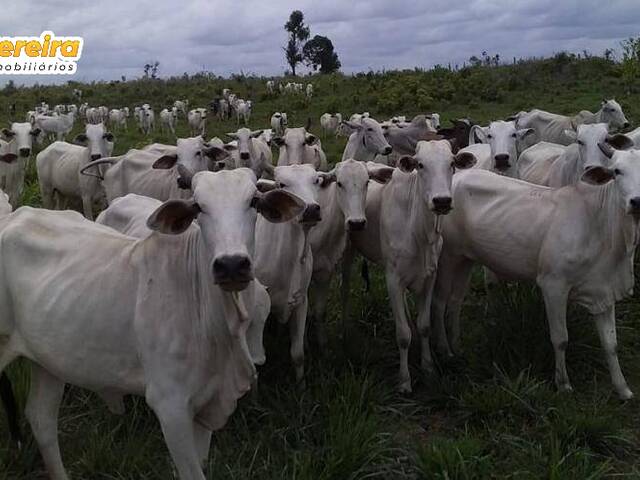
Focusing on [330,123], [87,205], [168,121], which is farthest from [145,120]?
[87,205]

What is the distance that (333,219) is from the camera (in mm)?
6316

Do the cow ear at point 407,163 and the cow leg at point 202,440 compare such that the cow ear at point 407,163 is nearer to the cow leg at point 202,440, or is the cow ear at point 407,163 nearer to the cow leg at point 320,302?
the cow leg at point 320,302

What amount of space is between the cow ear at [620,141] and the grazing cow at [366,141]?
165 inches

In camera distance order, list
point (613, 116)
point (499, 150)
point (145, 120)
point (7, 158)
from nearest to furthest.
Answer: point (499, 150), point (7, 158), point (613, 116), point (145, 120)

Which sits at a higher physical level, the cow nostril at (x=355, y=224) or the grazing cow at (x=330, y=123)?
the grazing cow at (x=330, y=123)

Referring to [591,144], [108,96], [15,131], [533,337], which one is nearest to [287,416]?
[533,337]

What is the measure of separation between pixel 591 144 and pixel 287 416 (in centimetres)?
437

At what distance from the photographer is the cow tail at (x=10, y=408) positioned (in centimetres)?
437

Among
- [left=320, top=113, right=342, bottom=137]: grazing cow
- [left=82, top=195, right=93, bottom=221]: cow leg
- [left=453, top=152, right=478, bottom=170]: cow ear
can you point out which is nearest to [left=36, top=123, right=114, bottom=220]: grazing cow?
[left=82, top=195, right=93, bottom=221]: cow leg

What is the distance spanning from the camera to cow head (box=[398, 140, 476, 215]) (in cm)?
536

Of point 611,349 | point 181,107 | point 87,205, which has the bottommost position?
point 611,349

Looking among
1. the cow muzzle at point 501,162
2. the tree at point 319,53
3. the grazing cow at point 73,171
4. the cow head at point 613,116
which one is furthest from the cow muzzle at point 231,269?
the tree at point 319,53

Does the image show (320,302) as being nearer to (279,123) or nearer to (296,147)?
(296,147)

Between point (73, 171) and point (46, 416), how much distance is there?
305 inches
